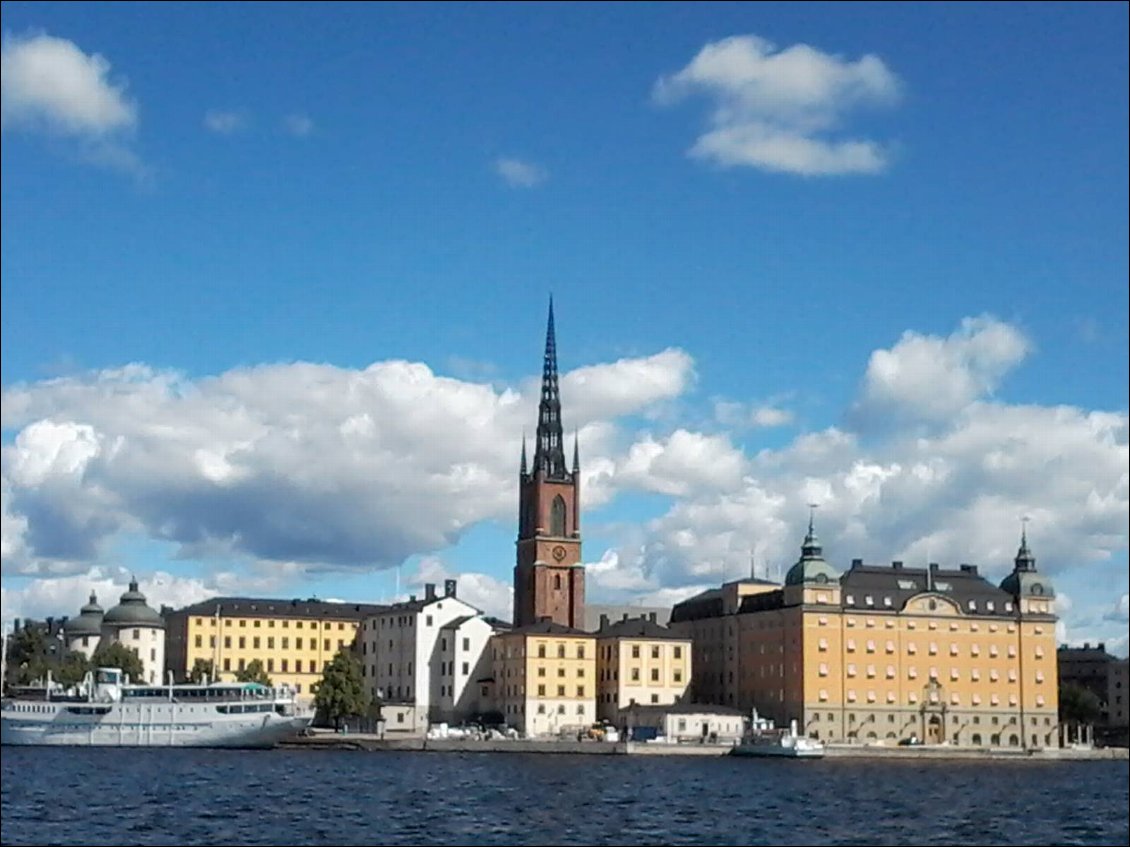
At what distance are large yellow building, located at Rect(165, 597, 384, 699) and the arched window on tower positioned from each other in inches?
668

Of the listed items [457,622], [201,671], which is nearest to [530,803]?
[457,622]

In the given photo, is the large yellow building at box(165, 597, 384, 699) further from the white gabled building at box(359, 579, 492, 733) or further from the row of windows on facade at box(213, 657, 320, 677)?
the white gabled building at box(359, 579, 492, 733)

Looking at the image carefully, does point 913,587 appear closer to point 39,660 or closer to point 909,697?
point 909,697

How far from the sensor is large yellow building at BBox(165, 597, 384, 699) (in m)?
156

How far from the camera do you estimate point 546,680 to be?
13700 centimetres

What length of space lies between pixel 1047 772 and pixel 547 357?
83743mm

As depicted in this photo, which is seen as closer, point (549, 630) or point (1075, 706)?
point (549, 630)

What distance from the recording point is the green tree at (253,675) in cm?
14238

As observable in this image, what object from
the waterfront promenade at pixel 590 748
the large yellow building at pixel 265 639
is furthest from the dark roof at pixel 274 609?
the waterfront promenade at pixel 590 748

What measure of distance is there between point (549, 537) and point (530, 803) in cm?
9489

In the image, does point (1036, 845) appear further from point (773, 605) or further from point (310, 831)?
point (773, 605)

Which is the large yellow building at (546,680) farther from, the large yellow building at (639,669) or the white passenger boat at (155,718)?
the white passenger boat at (155,718)

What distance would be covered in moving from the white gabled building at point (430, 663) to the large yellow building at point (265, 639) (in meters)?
9.15

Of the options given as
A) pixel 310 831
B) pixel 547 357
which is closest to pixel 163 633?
pixel 547 357
